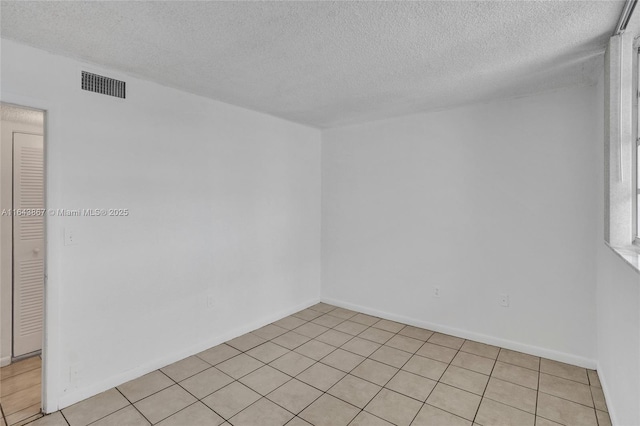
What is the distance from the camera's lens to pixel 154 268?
275 centimetres

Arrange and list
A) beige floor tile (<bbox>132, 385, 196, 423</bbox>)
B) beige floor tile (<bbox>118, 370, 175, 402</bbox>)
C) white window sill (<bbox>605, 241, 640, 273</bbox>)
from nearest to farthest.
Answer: white window sill (<bbox>605, 241, 640, 273</bbox>)
beige floor tile (<bbox>132, 385, 196, 423</bbox>)
beige floor tile (<bbox>118, 370, 175, 402</bbox>)

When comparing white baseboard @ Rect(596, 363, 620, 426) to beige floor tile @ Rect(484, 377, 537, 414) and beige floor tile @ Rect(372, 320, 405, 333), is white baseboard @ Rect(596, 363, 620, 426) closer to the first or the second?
beige floor tile @ Rect(484, 377, 537, 414)

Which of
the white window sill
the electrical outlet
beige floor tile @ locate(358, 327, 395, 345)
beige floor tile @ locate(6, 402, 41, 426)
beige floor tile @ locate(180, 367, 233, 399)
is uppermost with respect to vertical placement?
the white window sill

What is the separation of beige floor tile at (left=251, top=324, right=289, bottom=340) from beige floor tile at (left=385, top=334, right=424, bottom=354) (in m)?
1.19

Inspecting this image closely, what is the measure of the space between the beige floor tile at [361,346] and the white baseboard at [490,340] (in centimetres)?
71

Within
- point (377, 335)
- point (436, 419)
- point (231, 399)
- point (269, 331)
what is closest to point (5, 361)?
point (231, 399)

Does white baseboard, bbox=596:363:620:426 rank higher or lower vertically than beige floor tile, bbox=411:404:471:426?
higher

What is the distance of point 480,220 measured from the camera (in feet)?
10.7

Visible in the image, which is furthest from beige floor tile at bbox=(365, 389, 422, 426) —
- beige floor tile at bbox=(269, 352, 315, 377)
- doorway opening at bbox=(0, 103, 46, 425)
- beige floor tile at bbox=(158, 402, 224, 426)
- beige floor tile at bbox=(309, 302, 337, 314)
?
doorway opening at bbox=(0, 103, 46, 425)

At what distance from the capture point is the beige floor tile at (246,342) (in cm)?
318

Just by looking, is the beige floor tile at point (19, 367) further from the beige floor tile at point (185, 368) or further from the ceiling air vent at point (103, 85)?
the ceiling air vent at point (103, 85)

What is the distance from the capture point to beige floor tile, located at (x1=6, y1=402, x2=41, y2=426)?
2088mm

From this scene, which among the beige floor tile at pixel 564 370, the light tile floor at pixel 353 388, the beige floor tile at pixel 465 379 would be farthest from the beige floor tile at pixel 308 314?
the beige floor tile at pixel 564 370

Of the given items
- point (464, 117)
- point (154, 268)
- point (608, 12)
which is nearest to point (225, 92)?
point (154, 268)
